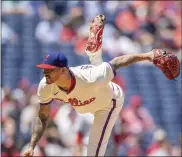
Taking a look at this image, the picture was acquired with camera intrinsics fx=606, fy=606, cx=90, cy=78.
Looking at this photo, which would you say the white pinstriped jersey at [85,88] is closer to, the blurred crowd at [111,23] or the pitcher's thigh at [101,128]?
the pitcher's thigh at [101,128]

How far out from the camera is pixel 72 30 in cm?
1068

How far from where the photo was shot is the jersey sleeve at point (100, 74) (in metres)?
4.61

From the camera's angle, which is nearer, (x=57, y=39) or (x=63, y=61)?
(x=63, y=61)

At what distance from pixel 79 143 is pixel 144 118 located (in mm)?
1850

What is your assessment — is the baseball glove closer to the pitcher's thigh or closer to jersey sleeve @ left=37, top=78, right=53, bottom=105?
the pitcher's thigh

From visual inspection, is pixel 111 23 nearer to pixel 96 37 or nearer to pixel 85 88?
Result: pixel 96 37

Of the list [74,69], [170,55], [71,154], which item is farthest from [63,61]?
[71,154]

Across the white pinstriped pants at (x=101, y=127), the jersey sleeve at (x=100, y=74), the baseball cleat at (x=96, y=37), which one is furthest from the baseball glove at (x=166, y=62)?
the white pinstriped pants at (x=101, y=127)

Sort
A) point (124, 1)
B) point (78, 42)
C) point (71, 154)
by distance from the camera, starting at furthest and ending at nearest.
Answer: point (124, 1) < point (78, 42) < point (71, 154)

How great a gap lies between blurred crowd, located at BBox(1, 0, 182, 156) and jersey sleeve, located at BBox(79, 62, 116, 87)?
2.08 meters

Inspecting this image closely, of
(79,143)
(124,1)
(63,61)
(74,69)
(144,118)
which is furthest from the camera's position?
(124,1)

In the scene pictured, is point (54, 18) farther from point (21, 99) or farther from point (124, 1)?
point (21, 99)

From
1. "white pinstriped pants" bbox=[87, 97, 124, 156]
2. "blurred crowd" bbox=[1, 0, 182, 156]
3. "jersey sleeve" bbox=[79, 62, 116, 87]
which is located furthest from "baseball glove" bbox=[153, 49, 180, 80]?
"blurred crowd" bbox=[1, 0, 182, 156]

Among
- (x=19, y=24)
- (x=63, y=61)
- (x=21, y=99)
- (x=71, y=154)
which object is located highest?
(x=19, y=24)
